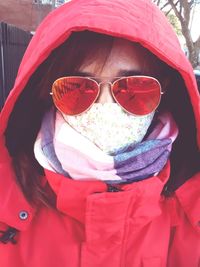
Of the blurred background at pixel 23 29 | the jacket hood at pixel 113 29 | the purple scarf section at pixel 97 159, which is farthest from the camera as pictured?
the blurred background at pixel 23 29

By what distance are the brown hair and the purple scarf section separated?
0.15 metres

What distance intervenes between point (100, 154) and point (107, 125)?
127 mm

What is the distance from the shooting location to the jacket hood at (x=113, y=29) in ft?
4.56

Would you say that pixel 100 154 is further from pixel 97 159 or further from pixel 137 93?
pixel 137 93

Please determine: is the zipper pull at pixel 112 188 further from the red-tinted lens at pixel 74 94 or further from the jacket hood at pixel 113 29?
the jacket hood at pixel 113 29

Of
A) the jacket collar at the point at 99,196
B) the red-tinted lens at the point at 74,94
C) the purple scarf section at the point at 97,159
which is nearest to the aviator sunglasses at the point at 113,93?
the red-tinted lens at the point at 74,94

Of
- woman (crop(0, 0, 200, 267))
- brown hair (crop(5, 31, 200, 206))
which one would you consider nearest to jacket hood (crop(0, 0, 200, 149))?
woman (crop(0, 0, 200, 267))

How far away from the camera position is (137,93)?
1558 mm

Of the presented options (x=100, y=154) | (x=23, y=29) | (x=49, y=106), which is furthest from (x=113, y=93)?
(x=23, y=29)

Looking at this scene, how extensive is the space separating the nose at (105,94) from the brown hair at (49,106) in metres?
0.10

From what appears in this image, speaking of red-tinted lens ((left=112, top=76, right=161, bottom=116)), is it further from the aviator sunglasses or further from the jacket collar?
the jacket collar

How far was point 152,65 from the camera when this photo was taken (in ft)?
5.39

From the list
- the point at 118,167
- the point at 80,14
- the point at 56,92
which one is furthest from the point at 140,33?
the point at 118,167

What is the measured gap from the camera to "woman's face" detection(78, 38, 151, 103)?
1.56 metres
